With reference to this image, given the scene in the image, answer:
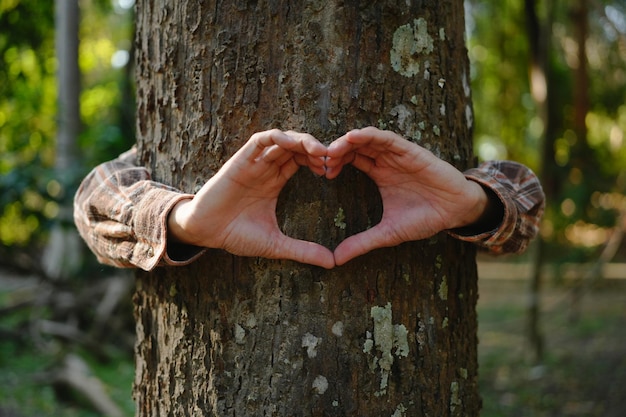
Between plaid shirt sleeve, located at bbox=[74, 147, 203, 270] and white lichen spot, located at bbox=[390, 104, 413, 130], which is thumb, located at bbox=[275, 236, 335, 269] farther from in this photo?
white lichen spot, located at bbox=[390, 104, 413, 130]

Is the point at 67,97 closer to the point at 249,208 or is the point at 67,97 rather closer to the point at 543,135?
the point at 543,135

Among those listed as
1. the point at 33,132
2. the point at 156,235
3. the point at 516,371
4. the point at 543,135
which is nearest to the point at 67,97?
the point at 33,132

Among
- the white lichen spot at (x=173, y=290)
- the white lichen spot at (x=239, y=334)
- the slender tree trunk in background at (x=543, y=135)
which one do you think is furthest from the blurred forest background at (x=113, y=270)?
the white lichen spot at (x=239, y=334)

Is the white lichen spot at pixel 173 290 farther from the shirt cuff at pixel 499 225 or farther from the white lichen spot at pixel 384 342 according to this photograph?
the shirt cuff at pixel 499 225

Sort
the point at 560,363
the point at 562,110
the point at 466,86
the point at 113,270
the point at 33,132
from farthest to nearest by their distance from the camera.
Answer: the point at 562,110, the point at 560,363, the point at 113,270, the point at 33,132, the point at 466,86

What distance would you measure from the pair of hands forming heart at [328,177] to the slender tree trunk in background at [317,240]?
5 cm

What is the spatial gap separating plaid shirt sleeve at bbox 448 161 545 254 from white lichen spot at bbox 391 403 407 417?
44 cm

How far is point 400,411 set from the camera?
1.58 meters

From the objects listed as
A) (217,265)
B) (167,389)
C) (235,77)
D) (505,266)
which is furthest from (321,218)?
(505,266)

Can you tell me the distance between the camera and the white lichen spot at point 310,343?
1547 millimetres

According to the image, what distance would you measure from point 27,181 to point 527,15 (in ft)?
17.7

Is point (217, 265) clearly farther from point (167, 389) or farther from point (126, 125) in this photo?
point (126, 125)

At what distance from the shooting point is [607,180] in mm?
7324

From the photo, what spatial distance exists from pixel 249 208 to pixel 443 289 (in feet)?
1.81
